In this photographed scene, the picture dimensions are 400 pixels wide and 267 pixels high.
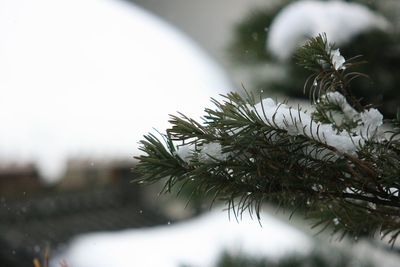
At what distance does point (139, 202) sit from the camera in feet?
2.79

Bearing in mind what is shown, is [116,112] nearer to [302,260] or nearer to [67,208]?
[67,208]

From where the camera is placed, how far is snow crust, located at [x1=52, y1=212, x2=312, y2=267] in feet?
2.46

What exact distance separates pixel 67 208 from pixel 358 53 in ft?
1.50

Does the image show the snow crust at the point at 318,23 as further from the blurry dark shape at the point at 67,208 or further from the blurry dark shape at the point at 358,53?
the blurry dark shape at the point at 67,208

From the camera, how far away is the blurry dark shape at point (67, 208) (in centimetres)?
83

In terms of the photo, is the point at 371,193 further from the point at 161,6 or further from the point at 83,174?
the point at 161,6

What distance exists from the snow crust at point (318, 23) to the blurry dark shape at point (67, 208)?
0.28 metres

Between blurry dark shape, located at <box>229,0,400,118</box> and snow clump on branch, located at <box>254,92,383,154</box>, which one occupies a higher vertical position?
blurry dark shape, located at <box>229,0,400,118</box>

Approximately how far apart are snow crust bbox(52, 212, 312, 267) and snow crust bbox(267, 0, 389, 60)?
245 millimetres

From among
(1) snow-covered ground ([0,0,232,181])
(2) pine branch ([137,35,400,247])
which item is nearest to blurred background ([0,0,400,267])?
(1) snow-covered ground ([0,0,232,181])

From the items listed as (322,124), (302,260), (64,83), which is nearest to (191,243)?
(302,260)

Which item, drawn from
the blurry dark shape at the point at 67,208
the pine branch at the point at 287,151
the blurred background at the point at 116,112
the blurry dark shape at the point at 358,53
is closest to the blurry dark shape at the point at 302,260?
the blurred background at the point at 116,112

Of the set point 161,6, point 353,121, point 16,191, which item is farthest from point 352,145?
point 161,6

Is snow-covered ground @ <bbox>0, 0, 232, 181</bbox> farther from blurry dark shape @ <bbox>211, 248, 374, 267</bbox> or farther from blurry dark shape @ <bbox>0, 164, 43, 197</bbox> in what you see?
blurry dark shape @ <bbox>211, 248, 374, 267</bbox>
